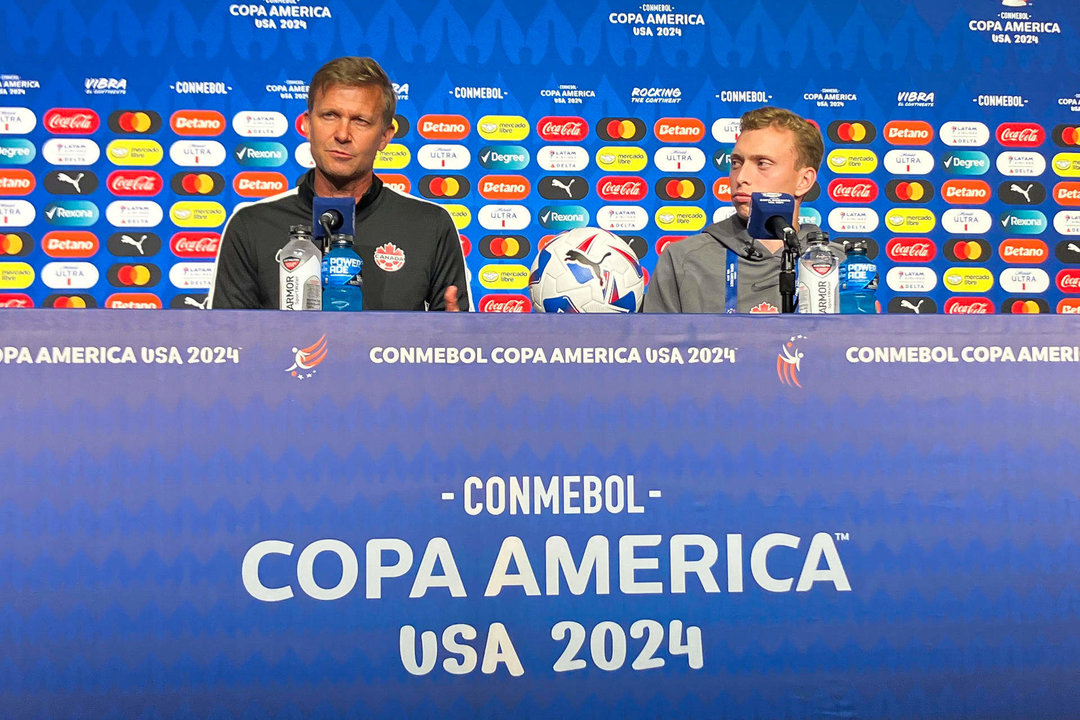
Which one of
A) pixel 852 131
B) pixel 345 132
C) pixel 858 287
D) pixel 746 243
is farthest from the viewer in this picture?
pixel 852 131

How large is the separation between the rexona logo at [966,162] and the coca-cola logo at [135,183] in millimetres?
2942

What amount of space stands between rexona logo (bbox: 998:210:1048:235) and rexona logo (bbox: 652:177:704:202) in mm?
1227

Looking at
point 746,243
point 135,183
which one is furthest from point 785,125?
point 135,183

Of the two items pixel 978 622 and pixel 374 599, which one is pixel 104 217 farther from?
pixel 978 622

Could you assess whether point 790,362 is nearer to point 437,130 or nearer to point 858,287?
point 858,287

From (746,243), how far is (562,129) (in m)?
1.29

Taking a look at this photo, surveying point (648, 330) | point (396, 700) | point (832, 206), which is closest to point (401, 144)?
point (832, 206)

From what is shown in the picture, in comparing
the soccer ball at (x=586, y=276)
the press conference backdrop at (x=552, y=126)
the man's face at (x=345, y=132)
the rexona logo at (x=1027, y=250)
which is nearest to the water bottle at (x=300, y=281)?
the soccer ball at (x=586, y=276)

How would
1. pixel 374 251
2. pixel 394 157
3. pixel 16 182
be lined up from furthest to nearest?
pixel 394 157 < pixel 16 182 < pixel 374 251

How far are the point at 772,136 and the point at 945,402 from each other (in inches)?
57.8

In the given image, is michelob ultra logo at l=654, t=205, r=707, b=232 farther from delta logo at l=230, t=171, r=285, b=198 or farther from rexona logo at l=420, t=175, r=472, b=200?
delta logo at l=230, t=171, r=285, b=198

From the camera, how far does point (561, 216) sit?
335 cm

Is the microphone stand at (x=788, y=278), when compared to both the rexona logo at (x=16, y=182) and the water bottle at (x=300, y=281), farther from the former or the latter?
the rexona logo at (x=16, y=182)

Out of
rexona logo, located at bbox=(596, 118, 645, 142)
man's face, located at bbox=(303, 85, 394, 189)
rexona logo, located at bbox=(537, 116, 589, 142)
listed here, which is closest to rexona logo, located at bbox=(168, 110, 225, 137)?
man's face, located at bbox=(303, 85, 394, 189)
